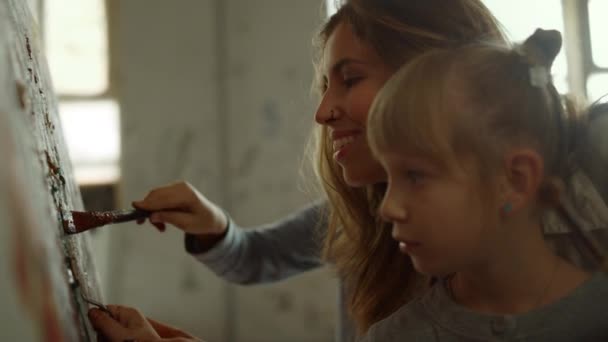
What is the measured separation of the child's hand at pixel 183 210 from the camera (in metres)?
0.98

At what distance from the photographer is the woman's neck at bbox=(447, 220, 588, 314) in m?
0.67

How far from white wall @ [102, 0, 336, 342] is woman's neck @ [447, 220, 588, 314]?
5.54ft

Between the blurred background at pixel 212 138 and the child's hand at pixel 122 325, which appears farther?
the blurred background at pixel 212 138

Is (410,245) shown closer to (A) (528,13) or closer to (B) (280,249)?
(B) (280,249)

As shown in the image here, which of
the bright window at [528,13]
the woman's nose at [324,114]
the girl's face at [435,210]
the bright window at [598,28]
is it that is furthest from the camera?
the bright window at [528,13]

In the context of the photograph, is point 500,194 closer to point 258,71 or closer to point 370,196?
point 370,196

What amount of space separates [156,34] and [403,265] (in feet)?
5.72

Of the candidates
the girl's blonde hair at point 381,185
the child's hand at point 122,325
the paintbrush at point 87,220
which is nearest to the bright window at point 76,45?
the girl's blonde hair at point 381,185

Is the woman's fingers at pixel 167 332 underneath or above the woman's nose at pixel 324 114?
underneath

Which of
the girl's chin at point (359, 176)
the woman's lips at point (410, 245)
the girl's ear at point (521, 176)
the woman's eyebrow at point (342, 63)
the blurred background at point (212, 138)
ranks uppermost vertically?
the woman's eyebrow at point (342, 63)

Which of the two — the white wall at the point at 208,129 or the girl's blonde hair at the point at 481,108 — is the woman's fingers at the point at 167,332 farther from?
the white wall at the point at 208,129

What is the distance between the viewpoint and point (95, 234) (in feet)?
7.76

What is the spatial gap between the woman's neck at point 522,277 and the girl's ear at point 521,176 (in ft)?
0.19

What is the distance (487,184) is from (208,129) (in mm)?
1819
